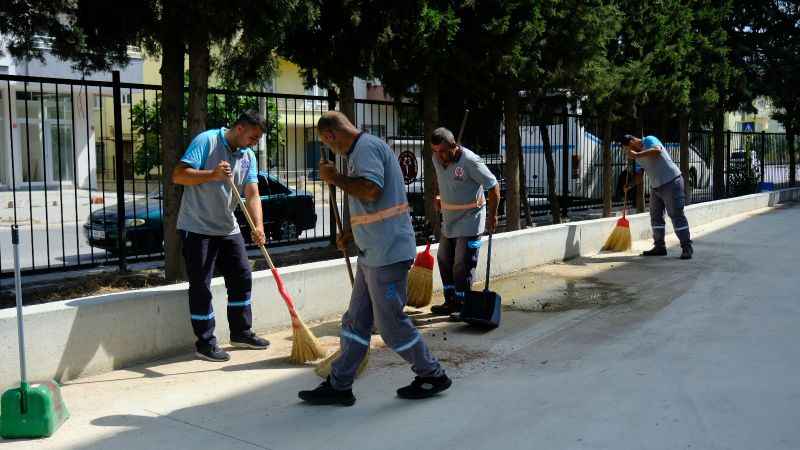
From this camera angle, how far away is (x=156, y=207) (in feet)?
36.6

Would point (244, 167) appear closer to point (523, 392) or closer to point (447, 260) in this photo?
point (447, 260)

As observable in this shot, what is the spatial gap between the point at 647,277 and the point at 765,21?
1563 centimetres

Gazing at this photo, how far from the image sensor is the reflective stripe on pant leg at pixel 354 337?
15.9 feet

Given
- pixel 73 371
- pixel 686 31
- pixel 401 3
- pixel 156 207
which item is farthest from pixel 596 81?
pixel 73 371

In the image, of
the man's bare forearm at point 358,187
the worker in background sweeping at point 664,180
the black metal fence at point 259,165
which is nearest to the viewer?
the man's bare forearm at point 358,187

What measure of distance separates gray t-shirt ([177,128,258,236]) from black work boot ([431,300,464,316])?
2333mm

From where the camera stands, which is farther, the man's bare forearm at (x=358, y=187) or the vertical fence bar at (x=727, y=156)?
the vertical fence bar at (x=727, y=156)

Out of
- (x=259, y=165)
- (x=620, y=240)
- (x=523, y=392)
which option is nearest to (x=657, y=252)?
(x=620, y=240)

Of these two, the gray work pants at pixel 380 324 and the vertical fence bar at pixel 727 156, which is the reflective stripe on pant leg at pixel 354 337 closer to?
the gray work pants at pixel 380 324

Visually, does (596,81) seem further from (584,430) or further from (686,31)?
(584,430)

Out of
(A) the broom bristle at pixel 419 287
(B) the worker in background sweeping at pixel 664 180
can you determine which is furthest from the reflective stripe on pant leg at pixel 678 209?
(A) the broom bristle at pixel 419 287

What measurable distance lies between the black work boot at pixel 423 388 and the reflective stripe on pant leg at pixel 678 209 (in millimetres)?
7276

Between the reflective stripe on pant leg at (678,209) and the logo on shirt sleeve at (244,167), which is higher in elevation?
the logo on shirt sleeve at (244,167)

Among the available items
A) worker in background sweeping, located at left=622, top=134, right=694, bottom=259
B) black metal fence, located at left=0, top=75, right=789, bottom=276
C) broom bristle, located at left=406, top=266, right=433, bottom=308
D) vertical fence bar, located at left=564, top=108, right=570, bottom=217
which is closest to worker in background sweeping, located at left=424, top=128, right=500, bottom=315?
broom bristle, located at left=406, top=266, right=433, bottom=308
